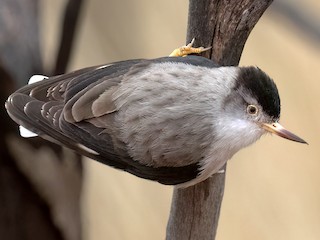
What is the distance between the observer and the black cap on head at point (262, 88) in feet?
3.00

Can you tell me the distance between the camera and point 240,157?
197 cm

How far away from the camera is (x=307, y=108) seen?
1.87 metres

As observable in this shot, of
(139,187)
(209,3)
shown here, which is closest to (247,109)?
(209,3)

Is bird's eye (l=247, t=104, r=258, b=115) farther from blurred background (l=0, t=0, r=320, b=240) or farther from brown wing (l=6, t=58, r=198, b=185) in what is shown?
blurred background (l=0, t=0, r=320, b=240)

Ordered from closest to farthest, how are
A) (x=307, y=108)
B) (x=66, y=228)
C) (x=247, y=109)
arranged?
1. (x=247, y=109)
2. (x=66, y=228)
3. (x=307, y=108)

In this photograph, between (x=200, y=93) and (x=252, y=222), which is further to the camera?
(x=252, y=222)

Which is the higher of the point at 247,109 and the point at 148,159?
the point at 247,109

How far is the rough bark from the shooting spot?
997 mm

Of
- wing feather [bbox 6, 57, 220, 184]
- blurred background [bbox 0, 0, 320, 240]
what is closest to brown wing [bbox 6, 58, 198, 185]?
wing feather [bbox 6, 57, 220, 184]

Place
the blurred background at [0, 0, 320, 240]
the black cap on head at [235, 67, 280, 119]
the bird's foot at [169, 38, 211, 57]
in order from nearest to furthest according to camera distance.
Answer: the black cap on head at [235, 67, 280, 119]
the bird's foot at [169, 38, 211, 57]
the blurred background at [0, 0, 320, 240]

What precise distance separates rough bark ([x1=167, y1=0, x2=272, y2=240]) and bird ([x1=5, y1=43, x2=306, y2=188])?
46 mm

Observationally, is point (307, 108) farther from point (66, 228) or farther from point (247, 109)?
point (247, 109)

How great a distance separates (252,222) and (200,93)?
1.06 m

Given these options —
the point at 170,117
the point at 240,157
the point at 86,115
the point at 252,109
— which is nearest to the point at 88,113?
the point at 86,115
